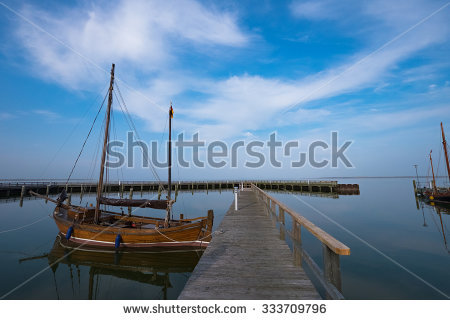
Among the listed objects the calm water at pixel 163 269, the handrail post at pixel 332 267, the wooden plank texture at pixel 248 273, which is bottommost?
the calm water at pixel 163 269

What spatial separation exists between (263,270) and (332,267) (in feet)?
6.71

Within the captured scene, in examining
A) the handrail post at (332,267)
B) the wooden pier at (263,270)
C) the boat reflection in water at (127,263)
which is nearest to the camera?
the handrail post at (332,267)

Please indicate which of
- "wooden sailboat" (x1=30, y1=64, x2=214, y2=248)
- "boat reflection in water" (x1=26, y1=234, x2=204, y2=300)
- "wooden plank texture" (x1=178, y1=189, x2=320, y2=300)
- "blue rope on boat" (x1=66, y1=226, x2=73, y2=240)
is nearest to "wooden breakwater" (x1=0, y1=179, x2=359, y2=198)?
"wooden sailboat" (x1=30, y1=64, x2=214, y2=248)

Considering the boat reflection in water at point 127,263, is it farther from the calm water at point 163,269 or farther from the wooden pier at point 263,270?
the wooden pier at point 263,270

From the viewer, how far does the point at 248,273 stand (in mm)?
4555

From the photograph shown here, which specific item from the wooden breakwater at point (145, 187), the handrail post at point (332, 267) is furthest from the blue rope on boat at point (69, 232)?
the wooden breakwater at point (145, 187)

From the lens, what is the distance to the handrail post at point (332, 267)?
9.43ft

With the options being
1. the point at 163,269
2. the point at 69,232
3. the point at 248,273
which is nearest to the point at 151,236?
the point at 163,269

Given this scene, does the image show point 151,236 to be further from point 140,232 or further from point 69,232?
point 69,232
